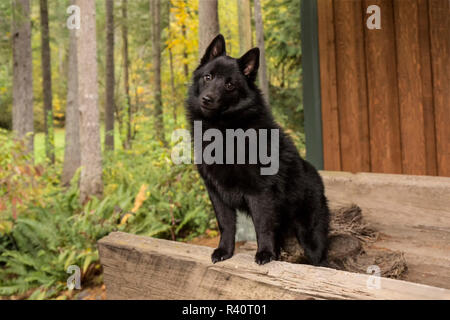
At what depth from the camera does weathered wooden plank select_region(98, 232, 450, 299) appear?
1.23m

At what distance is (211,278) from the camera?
1599 mm

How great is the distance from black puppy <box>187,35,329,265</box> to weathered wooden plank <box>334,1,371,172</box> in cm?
163

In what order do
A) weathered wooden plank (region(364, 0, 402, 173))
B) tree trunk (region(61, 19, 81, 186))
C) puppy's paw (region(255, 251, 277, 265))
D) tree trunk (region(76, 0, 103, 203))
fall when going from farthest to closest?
tree trunk (region(61, 19, 81, 186)) → tree trunk (region(76, 0, 103, 203)) → weathered wooden plank (region(364, 0, 402, 173)) → puppy's paw (region(255, 251, 277, 265))

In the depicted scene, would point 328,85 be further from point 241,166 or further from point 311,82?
point 241,166

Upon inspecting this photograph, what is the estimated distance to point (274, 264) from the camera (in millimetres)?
1480

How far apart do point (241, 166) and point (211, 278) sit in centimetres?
50

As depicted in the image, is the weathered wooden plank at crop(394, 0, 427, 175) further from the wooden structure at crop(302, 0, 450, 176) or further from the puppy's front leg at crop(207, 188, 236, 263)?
the puppy's front leg at crop(207, 188, 236, 263)

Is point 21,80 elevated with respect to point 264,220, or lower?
elevated

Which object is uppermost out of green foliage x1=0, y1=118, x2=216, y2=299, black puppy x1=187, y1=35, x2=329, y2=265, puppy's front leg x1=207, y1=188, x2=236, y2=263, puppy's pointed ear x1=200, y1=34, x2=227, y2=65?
puppy's pointed ear x1=200, y1=34, x2=227, y2=65

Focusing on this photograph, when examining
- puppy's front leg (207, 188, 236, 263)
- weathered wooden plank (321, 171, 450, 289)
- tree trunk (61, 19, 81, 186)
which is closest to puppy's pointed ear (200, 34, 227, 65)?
puppy's front leg (207, 188, 236, 263)

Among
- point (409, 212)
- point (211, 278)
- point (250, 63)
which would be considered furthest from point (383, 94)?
point (211, 278)

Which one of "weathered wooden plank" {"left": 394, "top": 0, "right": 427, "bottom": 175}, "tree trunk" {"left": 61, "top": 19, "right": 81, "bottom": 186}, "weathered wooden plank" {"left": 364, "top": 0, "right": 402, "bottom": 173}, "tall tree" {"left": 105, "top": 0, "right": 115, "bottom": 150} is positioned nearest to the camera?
"weathered wooden plank" {"left": 394, "top": 0, "right": 427, "bottom": 175}

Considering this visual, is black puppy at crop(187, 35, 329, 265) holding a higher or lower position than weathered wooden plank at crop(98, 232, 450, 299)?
higher
